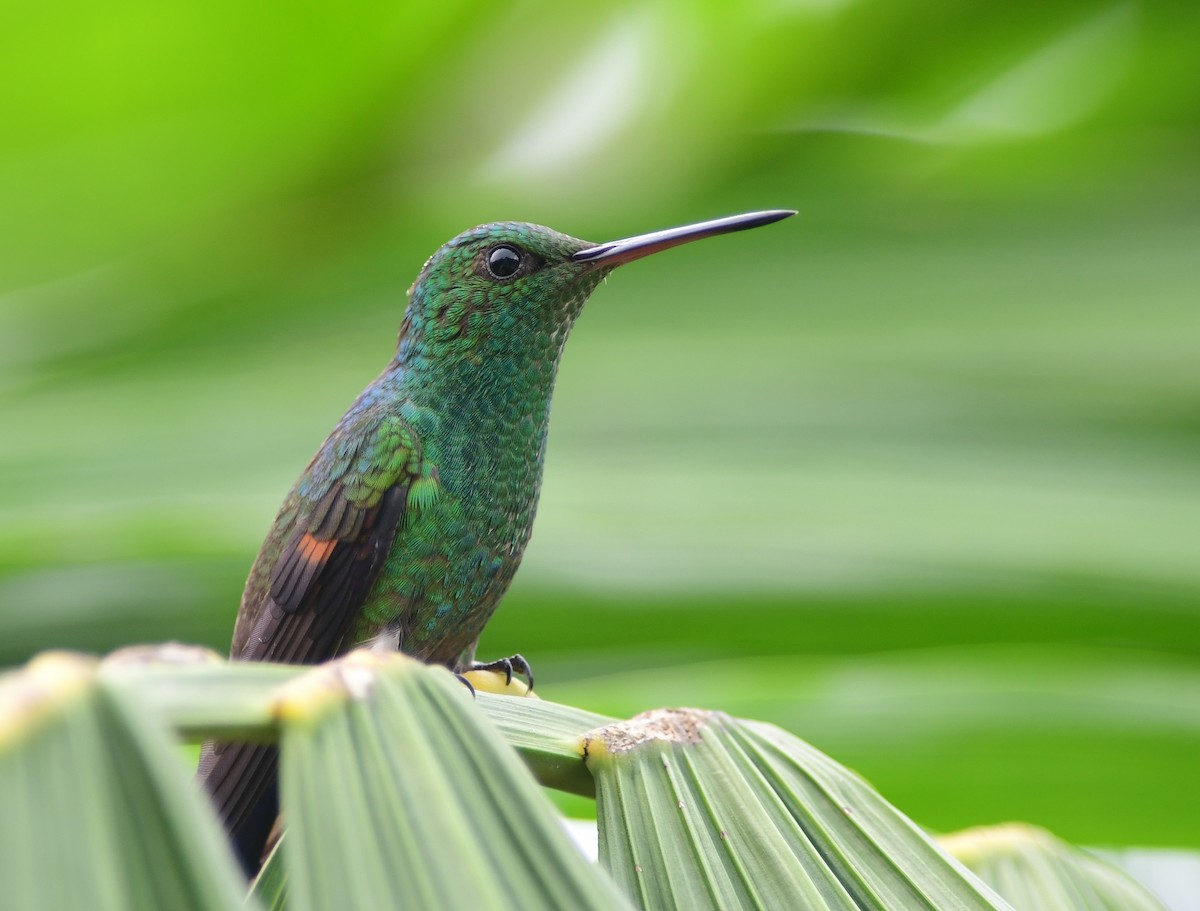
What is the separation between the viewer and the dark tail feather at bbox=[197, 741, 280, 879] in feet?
4.96

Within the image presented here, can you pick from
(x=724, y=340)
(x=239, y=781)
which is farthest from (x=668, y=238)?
(x=239, y=781)

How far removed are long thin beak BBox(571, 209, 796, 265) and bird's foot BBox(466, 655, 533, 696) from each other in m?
0.67

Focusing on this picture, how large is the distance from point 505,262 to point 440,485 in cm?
42

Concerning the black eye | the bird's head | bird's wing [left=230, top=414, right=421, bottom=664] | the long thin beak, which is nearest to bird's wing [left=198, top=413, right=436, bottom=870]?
bird's wing [left=230, top=414, right=421, bottom=664]

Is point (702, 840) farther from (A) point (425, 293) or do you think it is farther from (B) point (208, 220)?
(B) point (208, 220)

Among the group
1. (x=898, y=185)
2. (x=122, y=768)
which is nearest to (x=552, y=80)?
(x=898, y=185)

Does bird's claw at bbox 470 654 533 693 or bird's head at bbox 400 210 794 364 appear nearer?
bird's claw at bbox 470 654 533 693

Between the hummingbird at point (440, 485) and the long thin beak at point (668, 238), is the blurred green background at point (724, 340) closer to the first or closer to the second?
the hummingbird at point (440, 485)

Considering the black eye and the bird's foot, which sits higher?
the black eye

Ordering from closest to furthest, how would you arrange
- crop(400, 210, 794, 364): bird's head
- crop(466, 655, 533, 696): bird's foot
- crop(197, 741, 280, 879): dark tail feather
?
crop(197, 741, 280, 879): dark tail feather
crop(466, 655, 533, 696): bird's foot
crop(400, 210, 794, 364): bird's head

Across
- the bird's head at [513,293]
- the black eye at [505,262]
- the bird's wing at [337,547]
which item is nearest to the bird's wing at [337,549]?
the bird's wing at [337,547]

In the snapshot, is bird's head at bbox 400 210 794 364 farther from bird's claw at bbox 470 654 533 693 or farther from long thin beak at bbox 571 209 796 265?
bird's claw at bbox 470 654 533 693

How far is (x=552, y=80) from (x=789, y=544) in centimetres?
130

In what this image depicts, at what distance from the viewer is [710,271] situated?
2467 mm
